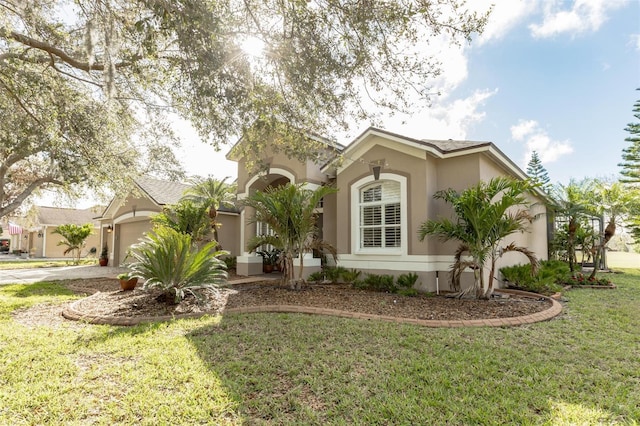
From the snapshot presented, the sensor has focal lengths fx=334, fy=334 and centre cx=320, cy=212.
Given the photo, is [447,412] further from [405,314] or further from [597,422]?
[405,314]

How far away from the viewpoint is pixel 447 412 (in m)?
3.37

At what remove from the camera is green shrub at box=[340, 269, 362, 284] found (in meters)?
11.1

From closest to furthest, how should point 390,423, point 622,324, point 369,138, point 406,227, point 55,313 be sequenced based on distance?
1. point 390,423
2. point 622,324
3. point 55,313
4. point 406,227
5. point 369,138

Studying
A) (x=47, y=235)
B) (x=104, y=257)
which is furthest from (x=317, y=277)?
(x=47, y=235)

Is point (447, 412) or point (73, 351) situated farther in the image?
point (73, 351)

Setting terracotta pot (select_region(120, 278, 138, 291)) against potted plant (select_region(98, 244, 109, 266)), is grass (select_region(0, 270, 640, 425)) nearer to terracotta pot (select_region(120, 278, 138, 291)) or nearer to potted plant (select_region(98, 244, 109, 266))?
terracotta pot (select_region(120, 278, 138, 291))

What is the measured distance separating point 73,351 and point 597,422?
6715 millimetres

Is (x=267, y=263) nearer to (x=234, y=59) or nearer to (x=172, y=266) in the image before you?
(x=172, y=266)

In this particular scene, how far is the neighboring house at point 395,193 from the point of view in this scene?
1008 cm

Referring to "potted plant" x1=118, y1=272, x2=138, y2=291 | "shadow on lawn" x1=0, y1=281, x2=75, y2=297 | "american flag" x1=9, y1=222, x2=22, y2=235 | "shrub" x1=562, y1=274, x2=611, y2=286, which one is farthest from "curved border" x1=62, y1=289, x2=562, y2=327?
"american flag" x1=9, y1=222, x2=22, y2=235

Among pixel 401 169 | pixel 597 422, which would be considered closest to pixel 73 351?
pixel 597 422

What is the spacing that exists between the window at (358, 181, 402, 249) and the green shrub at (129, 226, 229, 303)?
5451 millimetres

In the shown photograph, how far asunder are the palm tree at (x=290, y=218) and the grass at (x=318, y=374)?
3.76 meters

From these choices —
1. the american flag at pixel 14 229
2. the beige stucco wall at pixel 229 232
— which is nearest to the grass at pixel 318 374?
the beige stucco wall at pixel 229 232
